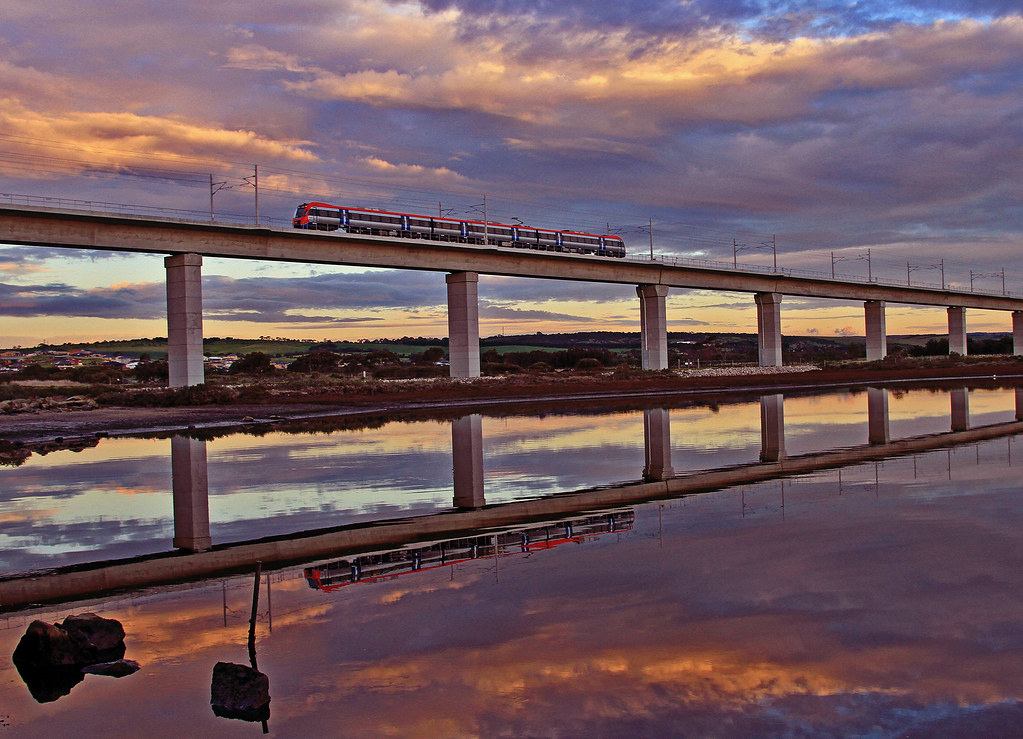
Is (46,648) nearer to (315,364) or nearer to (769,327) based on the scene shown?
(769,327)

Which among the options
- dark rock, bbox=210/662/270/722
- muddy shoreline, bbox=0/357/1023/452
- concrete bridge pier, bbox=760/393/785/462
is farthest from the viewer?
muddy shoreline, bbox=0/357/1023/452

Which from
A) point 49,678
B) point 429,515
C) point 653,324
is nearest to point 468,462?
point 429,515

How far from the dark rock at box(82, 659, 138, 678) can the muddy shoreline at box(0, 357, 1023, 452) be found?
23981mm

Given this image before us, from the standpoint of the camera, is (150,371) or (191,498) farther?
(150,371)

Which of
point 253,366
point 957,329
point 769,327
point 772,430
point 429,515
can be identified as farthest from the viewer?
point 957,329

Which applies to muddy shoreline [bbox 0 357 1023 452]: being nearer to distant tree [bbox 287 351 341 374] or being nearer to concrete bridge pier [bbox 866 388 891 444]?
concrete bridge pier [bbox 866 388 891 444]

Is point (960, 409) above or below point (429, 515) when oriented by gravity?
above

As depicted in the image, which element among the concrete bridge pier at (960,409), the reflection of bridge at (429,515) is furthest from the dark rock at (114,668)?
the concrete bridge pier at (960,409)

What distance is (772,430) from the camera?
94.2 ft

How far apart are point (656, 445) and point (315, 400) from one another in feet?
98.1

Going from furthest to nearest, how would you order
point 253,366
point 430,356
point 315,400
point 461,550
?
point 430,356 → point 253,366 → point 315,400 → point 461,550

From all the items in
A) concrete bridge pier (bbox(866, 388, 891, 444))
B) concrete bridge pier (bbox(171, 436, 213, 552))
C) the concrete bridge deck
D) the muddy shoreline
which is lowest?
concrete bridge pier (bbox(171, 436, 213, 552))

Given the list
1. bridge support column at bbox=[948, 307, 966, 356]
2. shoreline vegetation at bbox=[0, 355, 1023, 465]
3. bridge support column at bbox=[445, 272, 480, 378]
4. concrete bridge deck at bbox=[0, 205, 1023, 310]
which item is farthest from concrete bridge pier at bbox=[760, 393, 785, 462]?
bridge support column at bbox=[948, 307, 966, 356]

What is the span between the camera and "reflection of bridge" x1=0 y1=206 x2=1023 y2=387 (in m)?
46.4
